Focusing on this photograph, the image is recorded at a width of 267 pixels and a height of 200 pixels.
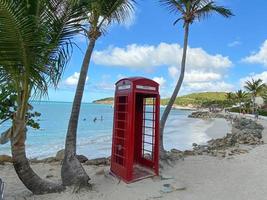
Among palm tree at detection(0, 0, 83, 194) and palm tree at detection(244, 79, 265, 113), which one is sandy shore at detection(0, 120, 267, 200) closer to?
palm tree at detection(0, 0, 83, 194)

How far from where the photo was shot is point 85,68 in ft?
22.1

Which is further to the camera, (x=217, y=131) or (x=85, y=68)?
(x=217, y=131)

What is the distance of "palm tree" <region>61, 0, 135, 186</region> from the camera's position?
635cm

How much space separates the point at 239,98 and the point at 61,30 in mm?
72942

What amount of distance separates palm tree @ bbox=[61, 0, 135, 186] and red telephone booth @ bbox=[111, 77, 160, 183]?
3.03ft

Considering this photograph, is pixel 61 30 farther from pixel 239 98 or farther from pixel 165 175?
pixel 239 98

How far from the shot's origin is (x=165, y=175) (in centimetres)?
752

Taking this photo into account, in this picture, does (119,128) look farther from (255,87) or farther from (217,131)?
(255,87)

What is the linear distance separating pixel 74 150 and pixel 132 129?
1.20 metres

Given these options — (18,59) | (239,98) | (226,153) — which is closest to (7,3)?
(18,59)

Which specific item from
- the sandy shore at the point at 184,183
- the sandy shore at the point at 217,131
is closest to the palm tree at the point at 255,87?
the sandy shore at the point at 217,131

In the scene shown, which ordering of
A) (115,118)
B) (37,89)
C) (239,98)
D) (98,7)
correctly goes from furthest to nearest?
(239,98) < (115,118) < (98,7) < (37,89)

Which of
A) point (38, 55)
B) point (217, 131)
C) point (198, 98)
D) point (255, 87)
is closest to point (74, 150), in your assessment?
point (38, 55)

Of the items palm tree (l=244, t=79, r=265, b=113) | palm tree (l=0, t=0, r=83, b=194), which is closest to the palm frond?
palm tree (l=0, t=0, r=83, b=194)
